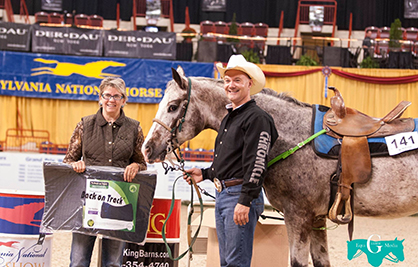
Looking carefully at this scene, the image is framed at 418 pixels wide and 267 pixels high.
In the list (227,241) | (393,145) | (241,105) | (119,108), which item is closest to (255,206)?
(227,241)

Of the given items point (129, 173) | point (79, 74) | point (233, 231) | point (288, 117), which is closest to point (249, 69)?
point (288, 117)

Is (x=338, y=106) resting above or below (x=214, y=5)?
below

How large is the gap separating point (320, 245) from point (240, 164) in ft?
3.36

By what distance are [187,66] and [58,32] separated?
4280 millimetres

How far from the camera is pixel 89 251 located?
2822mm

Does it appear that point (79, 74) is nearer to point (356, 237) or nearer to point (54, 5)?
point (54, 5)

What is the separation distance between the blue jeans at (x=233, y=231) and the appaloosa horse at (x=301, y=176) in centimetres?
34

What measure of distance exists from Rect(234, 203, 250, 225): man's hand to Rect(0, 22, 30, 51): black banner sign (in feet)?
42.2

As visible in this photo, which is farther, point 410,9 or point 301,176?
point 410,9

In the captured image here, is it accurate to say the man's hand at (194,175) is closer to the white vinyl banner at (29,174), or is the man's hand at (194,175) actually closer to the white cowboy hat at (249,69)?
the white cowboy hat at (249,69)

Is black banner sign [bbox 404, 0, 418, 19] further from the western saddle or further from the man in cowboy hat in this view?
the man in cowboy hat

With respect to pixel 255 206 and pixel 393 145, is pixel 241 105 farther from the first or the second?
pixel 393 145

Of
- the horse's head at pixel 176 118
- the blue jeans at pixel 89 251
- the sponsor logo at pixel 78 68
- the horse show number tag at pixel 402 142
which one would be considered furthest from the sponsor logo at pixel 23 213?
the sponsor logo at pixel 78 68

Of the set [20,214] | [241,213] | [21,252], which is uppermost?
[241,213]
